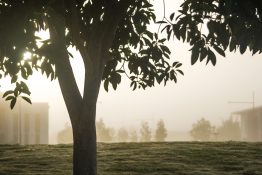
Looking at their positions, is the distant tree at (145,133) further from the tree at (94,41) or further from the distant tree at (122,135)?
the tree at (94,41)

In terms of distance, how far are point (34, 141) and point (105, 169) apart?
40508 mm

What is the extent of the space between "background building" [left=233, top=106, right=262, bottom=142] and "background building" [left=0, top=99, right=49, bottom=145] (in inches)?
1244

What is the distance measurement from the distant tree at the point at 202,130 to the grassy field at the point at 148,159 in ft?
216

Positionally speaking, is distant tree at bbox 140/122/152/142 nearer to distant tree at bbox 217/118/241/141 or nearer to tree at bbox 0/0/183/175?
distant tree at bbox 217/118/241/141

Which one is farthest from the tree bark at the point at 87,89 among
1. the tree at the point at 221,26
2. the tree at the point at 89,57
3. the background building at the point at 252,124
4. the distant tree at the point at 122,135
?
the distant tree at the point at 122,135

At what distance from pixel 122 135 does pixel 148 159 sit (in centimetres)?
7984

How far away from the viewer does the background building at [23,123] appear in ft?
146

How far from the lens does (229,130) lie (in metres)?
85.9

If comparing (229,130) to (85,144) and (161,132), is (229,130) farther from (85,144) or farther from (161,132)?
(85,144)

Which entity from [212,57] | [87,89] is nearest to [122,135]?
[87,89]

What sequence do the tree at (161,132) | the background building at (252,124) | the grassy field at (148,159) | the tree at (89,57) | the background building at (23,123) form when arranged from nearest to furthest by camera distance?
the tree at (89,57)
the grassy field at (148,159)
the background building at (23,123)
the background building at (252,124)
the tree at (161,132)

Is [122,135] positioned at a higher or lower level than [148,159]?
lower

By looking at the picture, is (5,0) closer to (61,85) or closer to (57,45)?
(57,45)

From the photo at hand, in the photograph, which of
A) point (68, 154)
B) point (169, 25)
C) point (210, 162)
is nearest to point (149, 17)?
point (169, 25)
